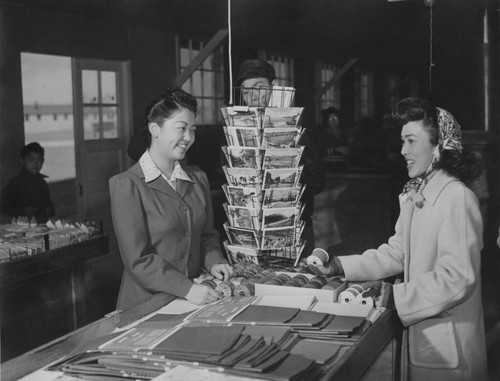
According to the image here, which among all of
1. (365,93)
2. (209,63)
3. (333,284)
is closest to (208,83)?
(209,63)

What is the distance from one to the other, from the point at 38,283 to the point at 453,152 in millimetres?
2540

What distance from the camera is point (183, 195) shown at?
288 centimetres

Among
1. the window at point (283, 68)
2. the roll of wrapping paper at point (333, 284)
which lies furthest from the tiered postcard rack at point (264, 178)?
the window at point (283, 68)

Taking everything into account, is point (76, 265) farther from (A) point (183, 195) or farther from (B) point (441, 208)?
(B) point (441, 208)

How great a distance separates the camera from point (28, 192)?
18.0 ft

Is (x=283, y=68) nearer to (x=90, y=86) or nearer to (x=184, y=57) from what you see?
(x=184, y=57)

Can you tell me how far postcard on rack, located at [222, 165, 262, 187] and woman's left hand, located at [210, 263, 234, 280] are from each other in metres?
0.37

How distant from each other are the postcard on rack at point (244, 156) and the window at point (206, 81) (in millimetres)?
5211

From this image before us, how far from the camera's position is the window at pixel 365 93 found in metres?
16.4

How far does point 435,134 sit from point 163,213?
3.76 feet

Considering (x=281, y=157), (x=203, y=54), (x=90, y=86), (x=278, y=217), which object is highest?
(x=203, y=54)

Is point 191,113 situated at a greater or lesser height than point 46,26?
lesser

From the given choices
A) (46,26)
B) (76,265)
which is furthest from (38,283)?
(46,26)

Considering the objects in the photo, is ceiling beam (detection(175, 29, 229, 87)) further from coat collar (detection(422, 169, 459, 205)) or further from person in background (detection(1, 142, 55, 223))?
coat collar (detection(422, 169, 459, 205))
